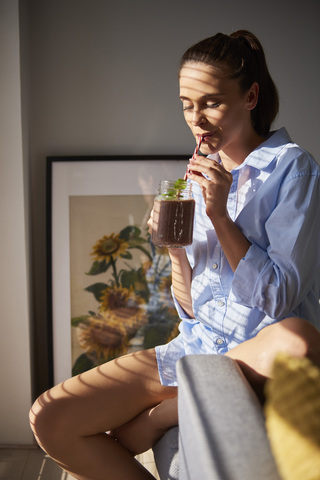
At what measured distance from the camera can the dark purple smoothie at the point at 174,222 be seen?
5.50 ft

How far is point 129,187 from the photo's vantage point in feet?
9.49

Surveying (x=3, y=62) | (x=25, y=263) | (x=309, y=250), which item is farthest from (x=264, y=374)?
(x=3, y=62)

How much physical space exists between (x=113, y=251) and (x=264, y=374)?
1743mm

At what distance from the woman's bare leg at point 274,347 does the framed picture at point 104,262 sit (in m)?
1.60

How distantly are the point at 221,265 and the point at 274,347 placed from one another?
1.51 ft

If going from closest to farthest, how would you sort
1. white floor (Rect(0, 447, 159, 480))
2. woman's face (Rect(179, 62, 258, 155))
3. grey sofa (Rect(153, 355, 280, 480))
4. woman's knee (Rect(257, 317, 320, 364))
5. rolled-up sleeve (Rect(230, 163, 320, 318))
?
grey sofa (Rect(153, 355, 280, 480)) < woman's knee (Rect(257, 317, 320, 364)) < rolled-up sleeve (Rect(230, 163, 320, 318)) < woman's face (Rect(179, 62, 258, 155)) < white floor (Rect(0, 447, 159, 480))

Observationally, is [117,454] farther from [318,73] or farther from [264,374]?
[318,73]

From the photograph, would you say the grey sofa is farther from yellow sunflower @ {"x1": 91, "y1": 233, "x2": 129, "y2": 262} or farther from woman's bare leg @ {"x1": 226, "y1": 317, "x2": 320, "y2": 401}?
yellow sunflower @ {"x1": 91, "y1": 233, "x2": 129, "y2": 262}

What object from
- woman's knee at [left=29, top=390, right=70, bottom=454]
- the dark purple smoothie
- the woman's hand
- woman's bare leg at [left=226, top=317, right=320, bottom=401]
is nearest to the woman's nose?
the woman's hand

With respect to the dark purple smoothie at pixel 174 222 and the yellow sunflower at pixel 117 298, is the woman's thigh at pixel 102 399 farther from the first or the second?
the yellow sunflower at pixel 117 298

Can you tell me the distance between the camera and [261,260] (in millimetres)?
1515

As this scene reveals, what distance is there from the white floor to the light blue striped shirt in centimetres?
110

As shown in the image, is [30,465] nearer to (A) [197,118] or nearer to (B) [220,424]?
(A) [197,118]

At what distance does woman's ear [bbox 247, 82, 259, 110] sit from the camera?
5.49 ft
